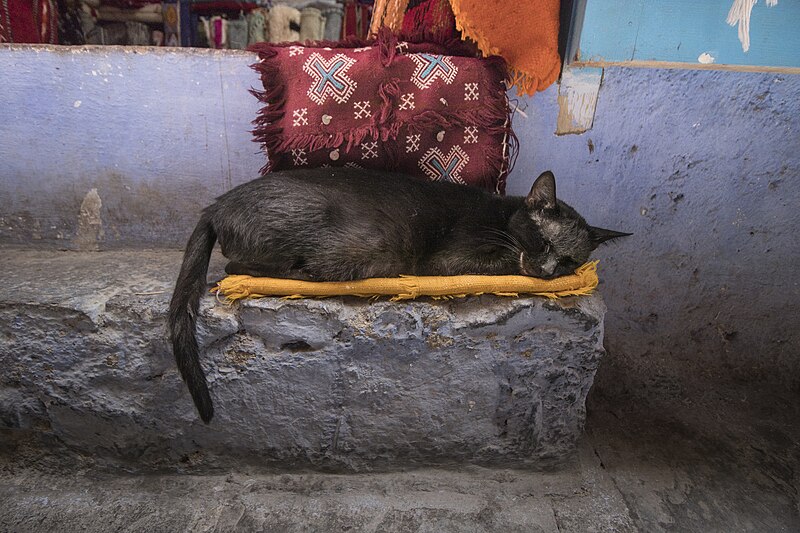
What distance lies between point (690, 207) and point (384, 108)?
143 centimetres

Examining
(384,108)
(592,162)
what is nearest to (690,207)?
(592,162)

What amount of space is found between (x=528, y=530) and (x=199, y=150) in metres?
1.90

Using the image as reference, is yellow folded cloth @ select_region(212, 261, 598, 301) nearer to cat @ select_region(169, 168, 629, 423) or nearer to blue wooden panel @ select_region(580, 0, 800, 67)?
cat @ select_region(169, 168, 629, 423)

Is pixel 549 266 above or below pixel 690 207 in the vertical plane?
below

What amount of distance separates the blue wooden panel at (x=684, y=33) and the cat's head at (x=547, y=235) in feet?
2.43

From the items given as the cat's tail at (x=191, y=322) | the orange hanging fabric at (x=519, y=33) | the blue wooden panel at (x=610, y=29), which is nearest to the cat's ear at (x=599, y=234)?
the orange hanging fabric at (x=519, y=33)

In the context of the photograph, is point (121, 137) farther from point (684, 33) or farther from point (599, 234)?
point (684, 33)

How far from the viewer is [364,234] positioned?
1.56 meters

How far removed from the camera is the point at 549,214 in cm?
163

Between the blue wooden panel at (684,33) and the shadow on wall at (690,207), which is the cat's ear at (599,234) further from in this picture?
the blue wooden panel at (684,33)

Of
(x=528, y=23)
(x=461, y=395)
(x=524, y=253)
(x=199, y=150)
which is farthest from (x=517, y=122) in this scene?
(x=199, y=150)

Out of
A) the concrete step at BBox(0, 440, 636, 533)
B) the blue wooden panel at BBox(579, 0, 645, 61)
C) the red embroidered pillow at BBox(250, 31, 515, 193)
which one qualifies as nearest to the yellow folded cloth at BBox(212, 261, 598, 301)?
the red embroidered pillow at BBox(250, 31, 515, 193)

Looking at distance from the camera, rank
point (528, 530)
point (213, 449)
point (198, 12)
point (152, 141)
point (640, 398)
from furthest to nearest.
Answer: point (198, 12)
point (640, 398)
point (152, 141)
point (213, 449)
point (528, 530)

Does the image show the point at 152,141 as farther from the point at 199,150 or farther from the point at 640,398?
the point at 640,398
